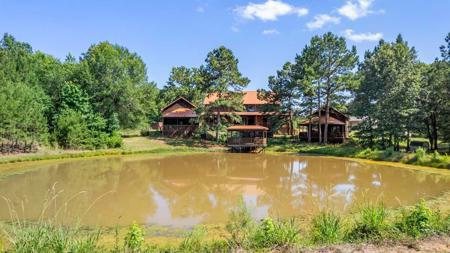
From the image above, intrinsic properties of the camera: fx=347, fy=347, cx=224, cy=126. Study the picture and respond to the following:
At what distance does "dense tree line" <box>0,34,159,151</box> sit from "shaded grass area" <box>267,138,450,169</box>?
1712 cm

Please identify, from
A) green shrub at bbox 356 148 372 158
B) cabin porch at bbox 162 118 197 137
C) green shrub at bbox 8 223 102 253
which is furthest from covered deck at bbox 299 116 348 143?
green shrub at bbox 8 223 102 253

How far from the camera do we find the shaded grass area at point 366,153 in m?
23.3

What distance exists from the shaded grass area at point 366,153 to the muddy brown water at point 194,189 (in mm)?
2543

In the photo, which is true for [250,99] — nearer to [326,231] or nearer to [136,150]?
[136,150]

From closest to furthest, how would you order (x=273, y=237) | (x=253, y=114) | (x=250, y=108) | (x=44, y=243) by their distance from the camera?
(x=44, y=243), (x=273, y=237), (x=253, y=114), (x=250, y=108)

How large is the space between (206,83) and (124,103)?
394 inches

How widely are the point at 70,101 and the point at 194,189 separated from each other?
24297mm

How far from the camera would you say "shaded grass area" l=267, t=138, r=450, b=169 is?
23312mm

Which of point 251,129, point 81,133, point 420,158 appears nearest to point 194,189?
point 420,158

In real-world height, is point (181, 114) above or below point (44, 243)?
above

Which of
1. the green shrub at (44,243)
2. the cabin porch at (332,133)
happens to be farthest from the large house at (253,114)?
the green shrub at (44,243)

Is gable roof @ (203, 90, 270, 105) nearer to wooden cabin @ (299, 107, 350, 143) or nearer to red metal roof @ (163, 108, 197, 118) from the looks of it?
red metal roof @ (163, 108, 197, 118)

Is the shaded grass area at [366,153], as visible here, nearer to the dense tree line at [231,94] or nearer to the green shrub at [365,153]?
the green shrub at [365,153]

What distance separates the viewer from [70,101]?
115 ft
